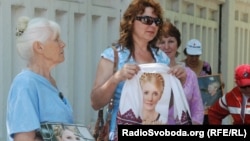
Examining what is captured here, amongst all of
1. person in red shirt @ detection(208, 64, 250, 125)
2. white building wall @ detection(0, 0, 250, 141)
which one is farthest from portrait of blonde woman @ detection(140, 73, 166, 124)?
person in red shirt @ detection(208, 64, 250, 125)

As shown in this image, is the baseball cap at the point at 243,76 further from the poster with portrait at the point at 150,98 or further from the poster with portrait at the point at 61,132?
the poster with portrait at the point at 61,132

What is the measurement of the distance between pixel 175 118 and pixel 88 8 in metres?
2.46

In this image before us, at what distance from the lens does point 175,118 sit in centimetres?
362

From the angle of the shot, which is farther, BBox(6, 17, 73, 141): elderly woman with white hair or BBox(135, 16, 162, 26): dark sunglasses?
BBox(135, 16, 162, 26): dark sunglasses

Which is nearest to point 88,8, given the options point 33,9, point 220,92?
point 33,9

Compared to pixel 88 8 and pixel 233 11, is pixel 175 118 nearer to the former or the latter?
pixel 88 8

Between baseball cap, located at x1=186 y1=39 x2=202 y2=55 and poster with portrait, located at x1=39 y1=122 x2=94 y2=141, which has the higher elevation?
baseball cap, located at x1=186 y1=39 x2=202 y2=55

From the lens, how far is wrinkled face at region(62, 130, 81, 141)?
3072 millimetres

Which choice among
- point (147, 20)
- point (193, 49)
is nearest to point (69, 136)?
point (147, 20)

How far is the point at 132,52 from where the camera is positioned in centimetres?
374

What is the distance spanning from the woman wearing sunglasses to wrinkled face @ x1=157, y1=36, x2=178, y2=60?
825mm

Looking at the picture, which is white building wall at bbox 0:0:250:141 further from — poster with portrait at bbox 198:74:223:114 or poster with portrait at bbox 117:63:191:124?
poster with portrait at bbox 117:63:191:124

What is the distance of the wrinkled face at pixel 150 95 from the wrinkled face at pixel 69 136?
565 mm

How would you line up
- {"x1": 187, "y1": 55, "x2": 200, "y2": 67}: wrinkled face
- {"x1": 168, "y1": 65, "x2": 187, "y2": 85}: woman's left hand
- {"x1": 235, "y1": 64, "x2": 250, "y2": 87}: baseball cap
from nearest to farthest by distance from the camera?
1. {"x1": 168, "y1": 65, "x2": 187, "y2": 85}: woman's left hand
2. {"x1": 235, "y1": 64, "x2": 250, "y2": 87}: baseball cap
3. {"x1": 187, "y1": 55, "x2": 200, "y2": 67}: wrinkled face
